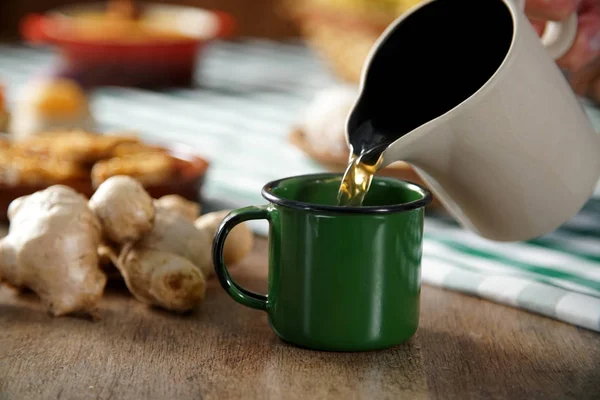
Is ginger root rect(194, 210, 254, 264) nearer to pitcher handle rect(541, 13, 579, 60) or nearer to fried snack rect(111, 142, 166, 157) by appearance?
fried snack rect(111, 142, 166, 157)

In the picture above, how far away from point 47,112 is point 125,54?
0.44 metres

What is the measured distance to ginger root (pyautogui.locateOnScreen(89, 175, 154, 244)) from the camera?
0.75 metres

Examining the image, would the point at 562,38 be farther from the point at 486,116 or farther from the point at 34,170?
the point at 34,170

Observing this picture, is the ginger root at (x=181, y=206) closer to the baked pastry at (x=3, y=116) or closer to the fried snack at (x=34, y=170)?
the fried snack at (x=34, y=170)

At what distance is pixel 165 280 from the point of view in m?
0.74

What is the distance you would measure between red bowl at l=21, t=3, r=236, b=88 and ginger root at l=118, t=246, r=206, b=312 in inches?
37.6

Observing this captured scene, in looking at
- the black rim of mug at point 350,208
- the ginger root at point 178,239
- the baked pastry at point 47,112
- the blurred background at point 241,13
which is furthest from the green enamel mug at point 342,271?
the blurred background at point 241,13

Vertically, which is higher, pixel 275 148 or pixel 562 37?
pixel 562 37

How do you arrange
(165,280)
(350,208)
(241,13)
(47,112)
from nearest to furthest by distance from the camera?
(350,208)
(165,280)
(47,112)
(241,13)

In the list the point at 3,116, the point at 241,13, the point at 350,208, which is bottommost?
the point at 241,13

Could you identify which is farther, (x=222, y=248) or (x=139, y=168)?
(x=139, y=168)

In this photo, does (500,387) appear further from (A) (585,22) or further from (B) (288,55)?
(B) (288,55)

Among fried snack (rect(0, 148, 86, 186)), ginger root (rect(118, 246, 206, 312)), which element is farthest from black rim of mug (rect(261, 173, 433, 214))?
fried snack (rect(0, 148, 86, 186))

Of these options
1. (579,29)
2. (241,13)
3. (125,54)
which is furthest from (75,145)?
(241,13)
